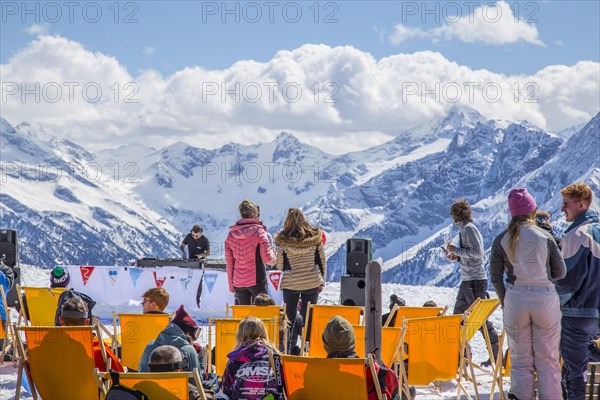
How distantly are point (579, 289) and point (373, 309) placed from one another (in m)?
1.52

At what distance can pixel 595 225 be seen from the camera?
640cm

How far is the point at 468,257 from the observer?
9.05 meters

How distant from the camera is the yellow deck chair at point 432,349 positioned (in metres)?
6.91

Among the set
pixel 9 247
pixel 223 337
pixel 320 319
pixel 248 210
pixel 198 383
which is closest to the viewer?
pixel 198 383

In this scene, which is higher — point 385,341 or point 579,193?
point 579,193

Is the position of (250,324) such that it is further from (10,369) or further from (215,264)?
(215,264)

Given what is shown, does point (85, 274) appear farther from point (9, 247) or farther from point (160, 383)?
point (160, 383)

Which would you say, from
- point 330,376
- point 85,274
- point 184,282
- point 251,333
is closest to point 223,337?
point 251,333

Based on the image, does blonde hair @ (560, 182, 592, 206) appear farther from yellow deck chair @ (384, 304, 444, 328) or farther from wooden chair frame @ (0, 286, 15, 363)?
wooden chair frame @ (0, 286, 15, 363)

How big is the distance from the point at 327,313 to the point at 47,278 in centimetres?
1499

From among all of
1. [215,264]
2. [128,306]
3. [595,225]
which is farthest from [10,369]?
[215,264]

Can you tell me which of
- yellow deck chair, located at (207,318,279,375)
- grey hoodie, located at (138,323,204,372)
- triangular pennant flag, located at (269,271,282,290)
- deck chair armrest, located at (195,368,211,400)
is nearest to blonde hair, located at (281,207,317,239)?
yellow deck chair, located at (207,318,279,375)

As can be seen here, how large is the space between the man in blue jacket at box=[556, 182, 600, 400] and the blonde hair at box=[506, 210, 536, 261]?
32cm

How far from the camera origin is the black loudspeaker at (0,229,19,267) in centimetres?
1367
